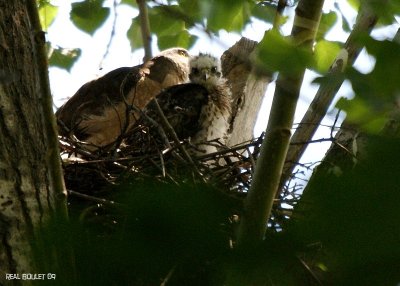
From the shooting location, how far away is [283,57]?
74 centimetres

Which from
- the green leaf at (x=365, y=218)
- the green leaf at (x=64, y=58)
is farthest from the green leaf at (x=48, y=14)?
the green leaf at (x=365, y=218)

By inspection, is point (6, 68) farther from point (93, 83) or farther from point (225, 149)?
point (93, 83)

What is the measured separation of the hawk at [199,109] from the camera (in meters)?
3.79

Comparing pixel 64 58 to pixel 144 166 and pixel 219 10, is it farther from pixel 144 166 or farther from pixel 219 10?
pixel 219 10

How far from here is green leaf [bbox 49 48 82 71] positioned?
4.31 m

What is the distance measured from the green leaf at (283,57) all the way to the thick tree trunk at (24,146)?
0.99m

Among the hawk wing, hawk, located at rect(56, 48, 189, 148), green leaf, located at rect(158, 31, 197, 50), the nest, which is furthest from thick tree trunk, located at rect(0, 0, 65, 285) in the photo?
hawk, located at rect(56, 48, 189, 148)

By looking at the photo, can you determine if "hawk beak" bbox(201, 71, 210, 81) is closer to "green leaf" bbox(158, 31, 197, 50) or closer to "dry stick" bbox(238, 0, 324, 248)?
"green leaf" bbox(158, 31, 197, 50)

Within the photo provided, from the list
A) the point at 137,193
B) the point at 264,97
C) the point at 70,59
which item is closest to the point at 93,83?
the point at 70,59

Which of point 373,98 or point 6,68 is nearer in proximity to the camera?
point 373,98

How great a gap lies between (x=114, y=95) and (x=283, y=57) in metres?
4.36

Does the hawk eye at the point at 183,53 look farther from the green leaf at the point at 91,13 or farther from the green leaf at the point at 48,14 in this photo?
the green leaf at the point at 91,13

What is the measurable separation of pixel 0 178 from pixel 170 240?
1.19 m

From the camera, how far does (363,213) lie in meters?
0.60
